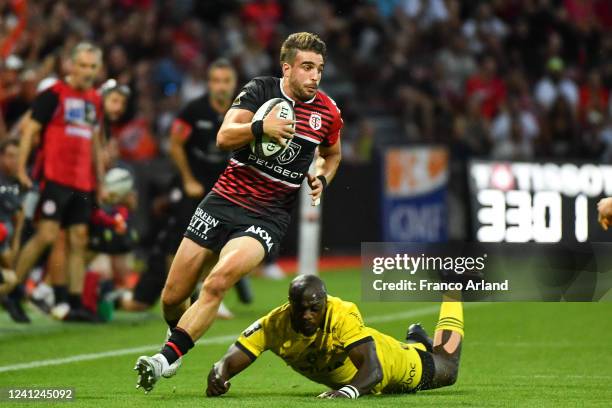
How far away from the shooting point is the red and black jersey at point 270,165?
8.11 metres

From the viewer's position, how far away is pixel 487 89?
914 inches

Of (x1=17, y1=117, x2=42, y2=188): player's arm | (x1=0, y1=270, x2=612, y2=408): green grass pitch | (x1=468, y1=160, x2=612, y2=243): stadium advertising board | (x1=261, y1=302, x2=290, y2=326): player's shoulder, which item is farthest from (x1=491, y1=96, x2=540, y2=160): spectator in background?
(x1=261, y1=302, x2=290, y2=326): player's shoulder

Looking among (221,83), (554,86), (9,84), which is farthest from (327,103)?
(554,86)

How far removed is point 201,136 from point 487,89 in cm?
1131

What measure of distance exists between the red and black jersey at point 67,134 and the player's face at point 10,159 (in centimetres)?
64

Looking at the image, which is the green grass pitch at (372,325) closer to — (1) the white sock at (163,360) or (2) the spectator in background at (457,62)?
(1) the white sock at (163,360)

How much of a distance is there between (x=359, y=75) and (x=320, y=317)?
54.8 feet

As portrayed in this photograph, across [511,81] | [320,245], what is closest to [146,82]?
[320,245]

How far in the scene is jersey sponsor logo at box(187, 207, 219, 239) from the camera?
8.07 m

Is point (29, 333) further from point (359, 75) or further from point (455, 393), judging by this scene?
point (359, 75)

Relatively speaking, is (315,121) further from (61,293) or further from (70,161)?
(61,293)

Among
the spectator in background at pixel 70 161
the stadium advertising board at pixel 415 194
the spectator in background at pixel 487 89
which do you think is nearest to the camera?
the spectator in background at pixel 70 161

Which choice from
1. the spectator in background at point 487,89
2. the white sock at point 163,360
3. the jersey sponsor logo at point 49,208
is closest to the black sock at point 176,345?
the white sock at point 163,360

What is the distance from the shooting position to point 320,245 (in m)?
19.7
